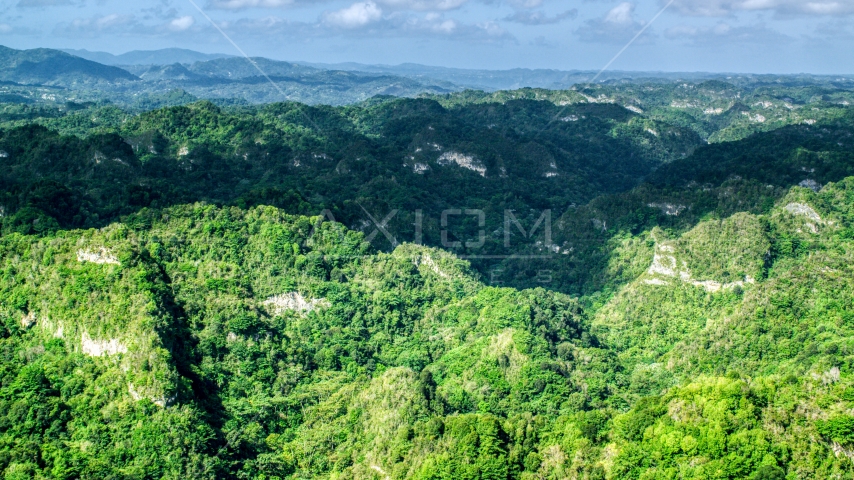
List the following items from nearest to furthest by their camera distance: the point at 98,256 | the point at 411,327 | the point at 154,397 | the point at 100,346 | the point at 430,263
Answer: the point at 154,397 → the point at 100,346 → the point at 98,256 → the point at 411,327 → the point at 430,263

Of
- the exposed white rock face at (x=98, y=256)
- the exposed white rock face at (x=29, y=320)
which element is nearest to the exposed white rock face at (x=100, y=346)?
the exposed white rock face at (x=29, y=320)

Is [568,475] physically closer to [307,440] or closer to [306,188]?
[307,440]

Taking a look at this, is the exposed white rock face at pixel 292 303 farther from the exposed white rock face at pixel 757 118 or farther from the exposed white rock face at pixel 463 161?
the exposed white rock face at pixel 757 118

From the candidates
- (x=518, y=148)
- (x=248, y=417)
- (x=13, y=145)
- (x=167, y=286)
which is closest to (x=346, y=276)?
(x=167, y=286)

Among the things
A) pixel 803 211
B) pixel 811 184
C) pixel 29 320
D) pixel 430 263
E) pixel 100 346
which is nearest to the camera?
pixel 100 346

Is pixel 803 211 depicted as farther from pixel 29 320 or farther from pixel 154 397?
pixel 29 320

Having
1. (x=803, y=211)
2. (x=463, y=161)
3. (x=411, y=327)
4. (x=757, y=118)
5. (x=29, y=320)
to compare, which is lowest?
(x=411, y=327)

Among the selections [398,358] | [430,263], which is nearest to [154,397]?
[398,358]
